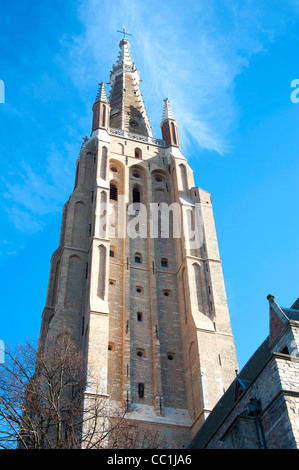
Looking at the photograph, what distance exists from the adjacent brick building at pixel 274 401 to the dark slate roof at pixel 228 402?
127cm

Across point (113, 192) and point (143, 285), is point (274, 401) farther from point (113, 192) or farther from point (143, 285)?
point (113, 192)

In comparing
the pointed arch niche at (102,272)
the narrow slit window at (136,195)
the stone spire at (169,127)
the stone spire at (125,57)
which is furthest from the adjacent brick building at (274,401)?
the stone spire at (125,57)

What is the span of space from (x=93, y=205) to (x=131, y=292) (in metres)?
5.73

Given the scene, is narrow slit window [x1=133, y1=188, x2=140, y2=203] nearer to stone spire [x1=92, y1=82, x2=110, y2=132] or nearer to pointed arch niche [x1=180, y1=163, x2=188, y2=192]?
pointed arch niche [x1=180, y1=163, x2=188, y2=192]

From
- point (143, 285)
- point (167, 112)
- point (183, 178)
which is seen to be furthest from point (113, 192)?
point (167, 112)

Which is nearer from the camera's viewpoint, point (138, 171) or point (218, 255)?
point (218, 255)

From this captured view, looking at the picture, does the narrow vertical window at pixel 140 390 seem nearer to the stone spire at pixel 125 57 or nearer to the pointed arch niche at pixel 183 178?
the pointed arch niche at pixel 183 178

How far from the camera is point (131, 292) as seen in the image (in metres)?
30.1

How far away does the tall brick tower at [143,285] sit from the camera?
2564cm

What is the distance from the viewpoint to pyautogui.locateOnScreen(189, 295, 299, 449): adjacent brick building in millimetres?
13695

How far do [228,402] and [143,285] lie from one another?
11436mm
